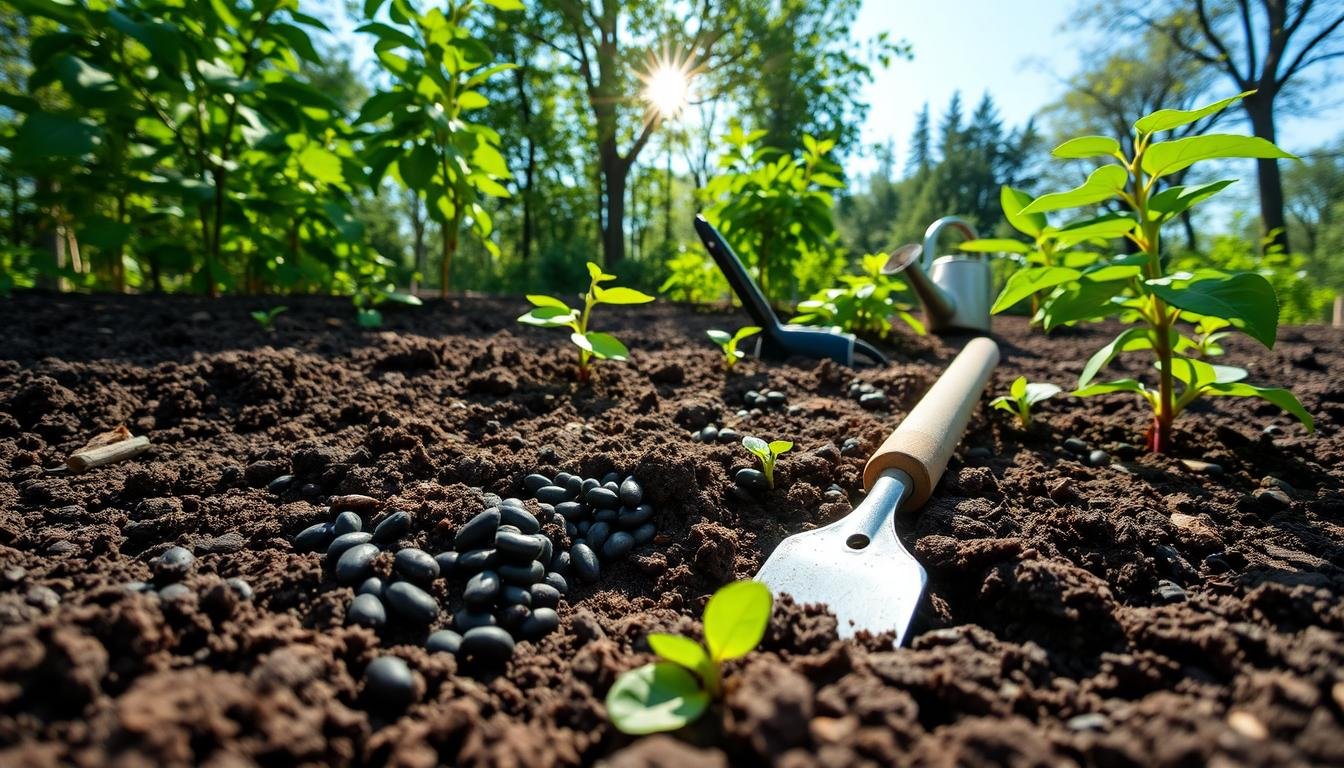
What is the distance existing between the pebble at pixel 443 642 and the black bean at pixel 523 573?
149 mm

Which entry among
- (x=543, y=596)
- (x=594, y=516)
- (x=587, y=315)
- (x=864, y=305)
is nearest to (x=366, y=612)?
(x=543, y=596)

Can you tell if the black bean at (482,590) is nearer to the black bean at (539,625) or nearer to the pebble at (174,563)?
the black bean at (539,625)

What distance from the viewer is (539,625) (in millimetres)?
1008

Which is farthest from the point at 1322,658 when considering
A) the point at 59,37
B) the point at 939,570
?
the point at 59,37

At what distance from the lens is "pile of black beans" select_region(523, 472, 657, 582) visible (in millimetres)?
1210

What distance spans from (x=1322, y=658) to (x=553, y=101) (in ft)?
51.0

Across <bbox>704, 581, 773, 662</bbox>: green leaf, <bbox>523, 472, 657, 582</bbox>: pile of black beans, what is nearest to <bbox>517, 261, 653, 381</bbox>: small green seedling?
<bbox>523, 472, 657, 582</bbox>: pile of black beans

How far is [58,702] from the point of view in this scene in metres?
0.67

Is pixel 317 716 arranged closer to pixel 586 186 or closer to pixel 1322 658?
pixel 1322 658

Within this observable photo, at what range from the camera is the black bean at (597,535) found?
127cm

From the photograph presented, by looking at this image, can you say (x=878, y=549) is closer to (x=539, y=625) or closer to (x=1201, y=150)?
(x=539, y=625)

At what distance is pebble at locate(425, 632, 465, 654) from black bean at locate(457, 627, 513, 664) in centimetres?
1

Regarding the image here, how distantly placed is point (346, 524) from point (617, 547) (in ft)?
1.86

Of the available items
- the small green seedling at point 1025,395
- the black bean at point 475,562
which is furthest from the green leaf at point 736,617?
the small green seedling at point 1025,395
